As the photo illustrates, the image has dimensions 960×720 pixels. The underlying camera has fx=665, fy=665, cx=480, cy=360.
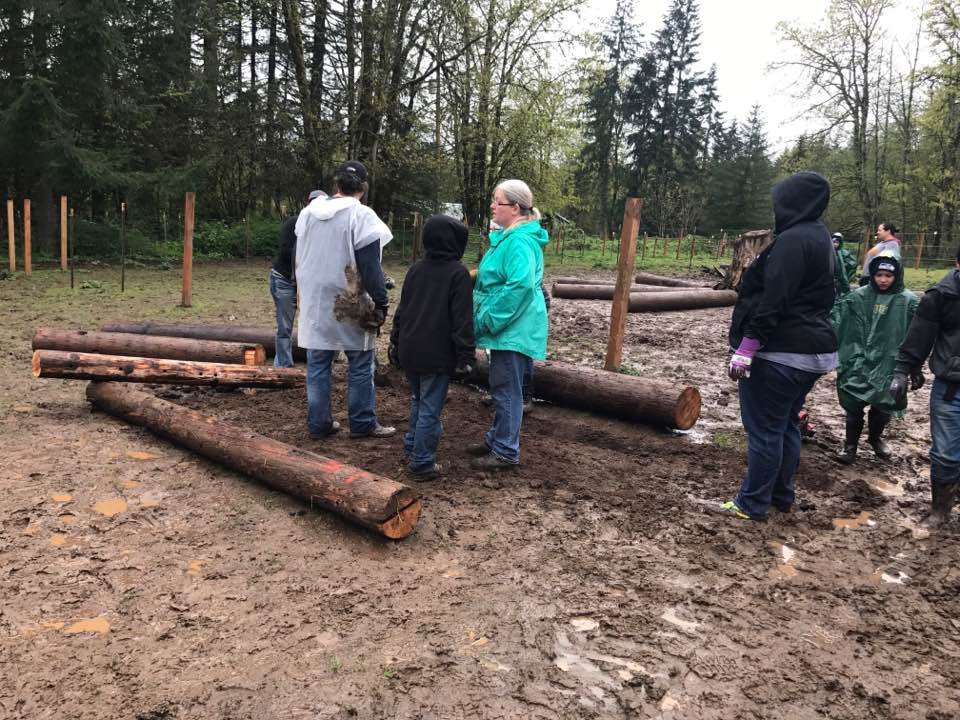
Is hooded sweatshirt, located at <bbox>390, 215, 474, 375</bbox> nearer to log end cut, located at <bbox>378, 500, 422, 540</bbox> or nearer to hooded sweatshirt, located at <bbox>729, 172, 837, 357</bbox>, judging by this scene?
log end cut, located at <bbox>378, 500, 422, 540</bbox>

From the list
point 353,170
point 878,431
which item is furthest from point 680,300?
point 353,170

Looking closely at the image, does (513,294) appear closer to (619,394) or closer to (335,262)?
(335,262)

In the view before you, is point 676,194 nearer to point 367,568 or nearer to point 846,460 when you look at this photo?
point 846,460

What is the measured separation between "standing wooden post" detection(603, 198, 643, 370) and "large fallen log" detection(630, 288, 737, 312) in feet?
21.3

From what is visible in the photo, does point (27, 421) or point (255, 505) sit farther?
point (27, 421)

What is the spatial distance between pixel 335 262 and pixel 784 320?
291 centimetres

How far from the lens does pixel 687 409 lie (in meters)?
5.60

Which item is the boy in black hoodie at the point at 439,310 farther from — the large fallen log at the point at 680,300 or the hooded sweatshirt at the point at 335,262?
the large fallen log at the point at 680,300

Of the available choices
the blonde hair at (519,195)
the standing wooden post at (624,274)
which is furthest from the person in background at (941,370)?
the standing wooden post at (624,274)

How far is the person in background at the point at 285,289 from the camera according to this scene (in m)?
6.31

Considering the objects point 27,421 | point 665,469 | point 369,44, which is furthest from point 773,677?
point 369,44

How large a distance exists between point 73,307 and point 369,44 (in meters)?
13.9

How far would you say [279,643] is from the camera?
8.77ft

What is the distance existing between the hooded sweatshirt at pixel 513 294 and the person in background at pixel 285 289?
104 inches
